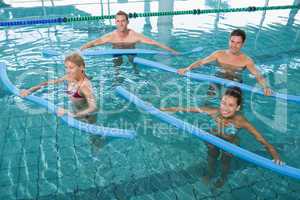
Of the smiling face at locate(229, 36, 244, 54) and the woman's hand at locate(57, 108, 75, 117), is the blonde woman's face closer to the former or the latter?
the woman's hand at locate(57, 108, 75, 117)

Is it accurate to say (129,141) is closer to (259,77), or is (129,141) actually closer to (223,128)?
(223,128)

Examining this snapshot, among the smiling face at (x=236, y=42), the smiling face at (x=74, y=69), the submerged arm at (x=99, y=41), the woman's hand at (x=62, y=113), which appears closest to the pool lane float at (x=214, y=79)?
the smiling face at (x=236, y=42)

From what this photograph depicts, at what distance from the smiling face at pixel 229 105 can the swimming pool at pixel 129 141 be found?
0.57 m

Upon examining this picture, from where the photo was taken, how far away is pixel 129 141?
407 cm

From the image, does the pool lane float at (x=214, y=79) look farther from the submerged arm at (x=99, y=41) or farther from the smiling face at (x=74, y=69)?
the smiling face at (x=74, y=69)

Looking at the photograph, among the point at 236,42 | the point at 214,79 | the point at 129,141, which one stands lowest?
the point at 129,141

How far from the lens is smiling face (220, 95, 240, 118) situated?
Result: 139 inches

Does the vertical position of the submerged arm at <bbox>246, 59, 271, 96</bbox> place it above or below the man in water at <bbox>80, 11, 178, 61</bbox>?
below

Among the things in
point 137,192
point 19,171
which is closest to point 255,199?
point 137,192

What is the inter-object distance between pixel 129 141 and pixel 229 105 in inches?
55.1

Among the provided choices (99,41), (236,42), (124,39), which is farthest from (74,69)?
(124,39)

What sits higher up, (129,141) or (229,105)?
(229,105)

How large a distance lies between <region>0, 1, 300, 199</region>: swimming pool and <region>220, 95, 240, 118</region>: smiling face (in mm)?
571

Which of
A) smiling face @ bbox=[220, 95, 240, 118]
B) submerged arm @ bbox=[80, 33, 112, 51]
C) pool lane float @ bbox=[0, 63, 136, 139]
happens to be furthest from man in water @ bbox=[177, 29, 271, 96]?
submerged arm @ bbox=[80, 33, 112, 51]
